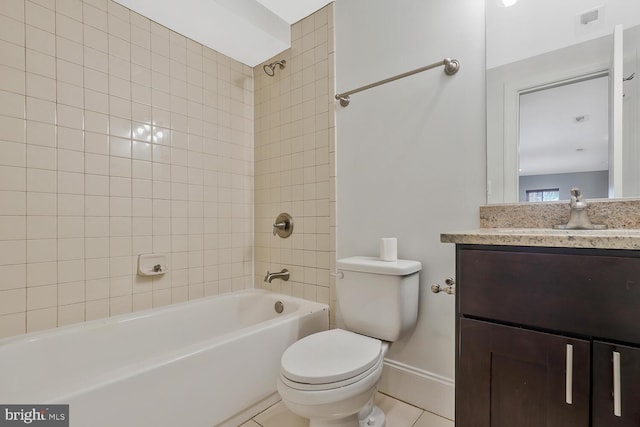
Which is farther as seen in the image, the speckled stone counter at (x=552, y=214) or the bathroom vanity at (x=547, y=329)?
the speckled stone counter at (x=552, y=214)

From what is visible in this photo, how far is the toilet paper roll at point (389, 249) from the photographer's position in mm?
1519

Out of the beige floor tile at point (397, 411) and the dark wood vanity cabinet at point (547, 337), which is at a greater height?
the dark wood vanity cabinet at point (547, 337)

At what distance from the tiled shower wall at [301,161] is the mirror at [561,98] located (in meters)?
0.92

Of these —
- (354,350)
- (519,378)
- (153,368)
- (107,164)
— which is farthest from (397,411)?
(107,164)

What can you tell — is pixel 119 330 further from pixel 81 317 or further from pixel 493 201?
pixel 493 201

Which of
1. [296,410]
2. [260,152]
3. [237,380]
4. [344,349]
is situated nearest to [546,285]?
[344,349]

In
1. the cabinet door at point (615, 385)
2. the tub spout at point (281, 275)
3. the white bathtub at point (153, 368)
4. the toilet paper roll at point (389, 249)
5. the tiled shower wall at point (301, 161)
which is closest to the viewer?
the cabinet door at point (615, 385)

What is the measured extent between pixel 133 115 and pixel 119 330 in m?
1.19

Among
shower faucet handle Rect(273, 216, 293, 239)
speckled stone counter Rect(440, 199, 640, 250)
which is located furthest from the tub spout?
speckled stone counter Rect(440, 199, 640, 250)

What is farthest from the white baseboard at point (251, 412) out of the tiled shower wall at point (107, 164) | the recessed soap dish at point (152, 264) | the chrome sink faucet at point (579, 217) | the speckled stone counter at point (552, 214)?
the chrome sink faucet at point (579, 217)

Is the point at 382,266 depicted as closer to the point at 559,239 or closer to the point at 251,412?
the point at 559,239

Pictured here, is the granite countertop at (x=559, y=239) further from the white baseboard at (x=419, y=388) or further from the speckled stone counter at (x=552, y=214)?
the white baseboard at (x=419, y=388)

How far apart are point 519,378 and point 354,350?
25.0 inches

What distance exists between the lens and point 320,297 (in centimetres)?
194
